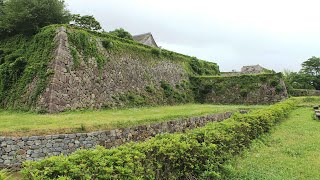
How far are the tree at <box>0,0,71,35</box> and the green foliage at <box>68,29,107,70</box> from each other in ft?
8.25

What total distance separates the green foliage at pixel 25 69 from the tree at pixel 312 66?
5110 centimetres

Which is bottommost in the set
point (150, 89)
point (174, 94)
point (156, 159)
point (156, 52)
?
point (156, 159)

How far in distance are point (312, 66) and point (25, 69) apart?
174 ft

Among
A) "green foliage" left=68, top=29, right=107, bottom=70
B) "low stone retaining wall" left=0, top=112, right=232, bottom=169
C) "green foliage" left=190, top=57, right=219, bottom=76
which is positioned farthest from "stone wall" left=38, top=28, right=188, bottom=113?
"green foliage" left=190, top=57, right=219, bottom=76

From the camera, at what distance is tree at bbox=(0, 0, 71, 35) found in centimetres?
1894

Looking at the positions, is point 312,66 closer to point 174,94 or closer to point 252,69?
point 252,69

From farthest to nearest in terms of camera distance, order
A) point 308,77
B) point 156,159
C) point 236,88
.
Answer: point 308,77
point 236,88
point 156,159

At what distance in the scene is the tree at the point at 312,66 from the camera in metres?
55.8

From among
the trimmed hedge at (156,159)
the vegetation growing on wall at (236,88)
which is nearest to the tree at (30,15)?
the trimmed hedge at (156,159)

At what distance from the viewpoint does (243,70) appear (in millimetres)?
49938

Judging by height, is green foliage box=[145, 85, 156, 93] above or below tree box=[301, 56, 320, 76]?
below

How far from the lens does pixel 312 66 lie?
56.3 m

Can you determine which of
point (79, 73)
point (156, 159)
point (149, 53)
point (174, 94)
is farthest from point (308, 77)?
point (156, 159)

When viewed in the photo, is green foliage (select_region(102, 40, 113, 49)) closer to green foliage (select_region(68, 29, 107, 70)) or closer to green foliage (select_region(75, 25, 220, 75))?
green foliage (select_region(75, 25, 220, 75))
